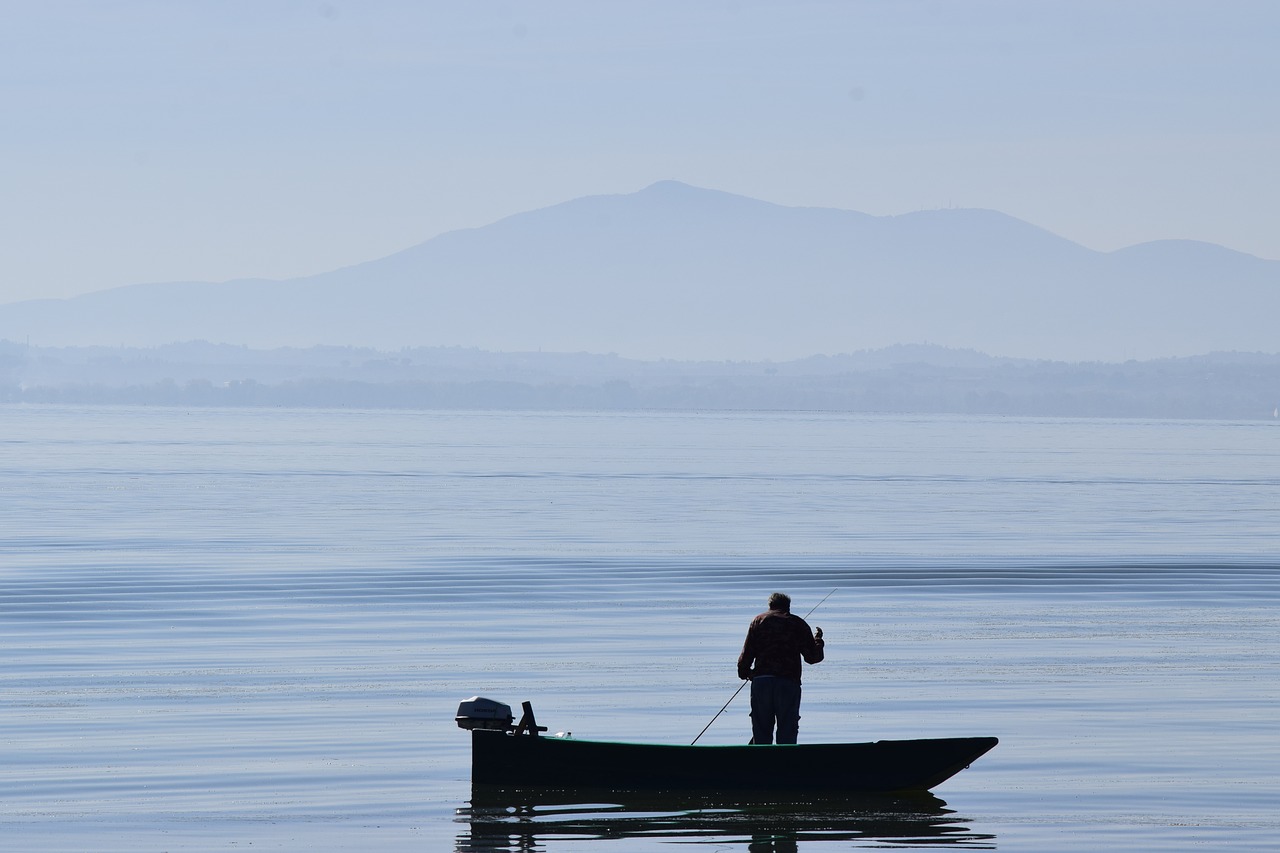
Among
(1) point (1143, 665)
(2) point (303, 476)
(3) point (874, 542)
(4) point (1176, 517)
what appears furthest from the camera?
(2) point (303, 476)

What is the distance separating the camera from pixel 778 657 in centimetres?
1941

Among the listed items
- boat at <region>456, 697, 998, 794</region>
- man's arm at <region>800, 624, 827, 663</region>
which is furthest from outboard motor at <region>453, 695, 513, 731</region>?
man's arm at <region>800, 624, 827, 663</region>

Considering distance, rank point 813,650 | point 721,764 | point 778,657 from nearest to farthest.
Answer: point 813,650
point 778,657
point 721,764

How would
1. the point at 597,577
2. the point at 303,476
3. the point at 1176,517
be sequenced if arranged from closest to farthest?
the point at 597,577 → the point at 1176,517 → the point at 303,476

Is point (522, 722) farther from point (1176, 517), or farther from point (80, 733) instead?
point (1176, 517)

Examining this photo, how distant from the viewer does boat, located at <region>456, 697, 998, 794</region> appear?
773 inches

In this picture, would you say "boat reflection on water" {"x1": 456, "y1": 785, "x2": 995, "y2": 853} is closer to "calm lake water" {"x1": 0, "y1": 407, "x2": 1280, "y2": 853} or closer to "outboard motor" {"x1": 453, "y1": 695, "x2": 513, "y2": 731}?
"calm lake water" {"x1": 0, "y1": 407, "x2": 1280, "y2": 853}

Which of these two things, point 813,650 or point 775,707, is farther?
point 775,707

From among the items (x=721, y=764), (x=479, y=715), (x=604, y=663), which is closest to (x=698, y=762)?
(x=721, y=764)

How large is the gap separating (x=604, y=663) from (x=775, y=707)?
36.4ft

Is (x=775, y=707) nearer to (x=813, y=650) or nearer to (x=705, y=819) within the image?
(x=813, y=650)

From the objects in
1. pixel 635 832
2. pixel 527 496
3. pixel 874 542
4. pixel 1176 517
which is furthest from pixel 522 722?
pixel 527 496

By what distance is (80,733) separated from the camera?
76.6 feet

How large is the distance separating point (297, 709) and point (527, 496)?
64.7 m
